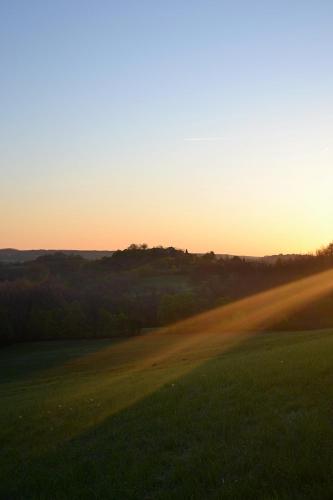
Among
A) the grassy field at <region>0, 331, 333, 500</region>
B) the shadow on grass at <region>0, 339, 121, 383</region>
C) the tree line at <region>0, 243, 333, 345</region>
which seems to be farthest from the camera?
the tree line at <region>0, 243, 333, 345</region>

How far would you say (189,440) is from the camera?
32.9 feet

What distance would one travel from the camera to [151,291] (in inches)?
3723

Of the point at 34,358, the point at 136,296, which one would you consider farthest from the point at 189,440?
the point at 136,296

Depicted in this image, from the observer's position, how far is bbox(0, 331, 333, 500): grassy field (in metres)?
7.96

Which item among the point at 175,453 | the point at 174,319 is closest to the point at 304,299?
the point at 174,319

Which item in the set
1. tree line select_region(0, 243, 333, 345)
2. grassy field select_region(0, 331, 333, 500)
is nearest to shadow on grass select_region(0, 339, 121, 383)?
tree line select_region(0, 243, 333, 345)

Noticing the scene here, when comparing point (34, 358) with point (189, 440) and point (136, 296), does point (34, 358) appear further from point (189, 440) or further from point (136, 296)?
point (189, 440)

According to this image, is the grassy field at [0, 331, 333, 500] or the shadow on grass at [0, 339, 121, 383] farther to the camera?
the shadow on grass at [0, 339, 121, 383]

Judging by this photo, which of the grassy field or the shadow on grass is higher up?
the grassy field

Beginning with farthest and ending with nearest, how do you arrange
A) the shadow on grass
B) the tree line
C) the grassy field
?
1. the tree line
2. the shadow on grass
3. the grassy field

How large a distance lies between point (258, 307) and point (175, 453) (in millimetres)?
65168

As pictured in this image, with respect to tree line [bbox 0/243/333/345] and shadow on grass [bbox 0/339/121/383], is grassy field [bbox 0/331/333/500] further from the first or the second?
tree line [bbox 0/243/333/345]

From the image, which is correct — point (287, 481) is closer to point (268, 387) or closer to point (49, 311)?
point (268, 387)

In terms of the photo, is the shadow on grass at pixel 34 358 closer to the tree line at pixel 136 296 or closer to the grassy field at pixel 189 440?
the tree line at pixel 136 296
